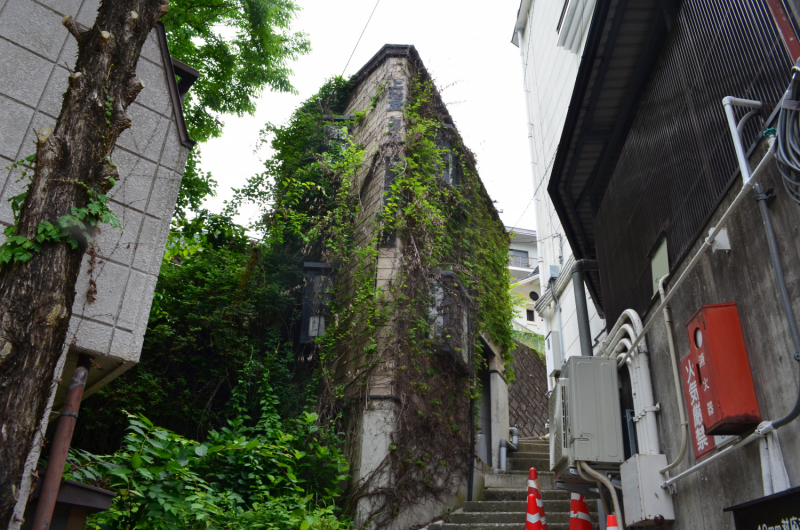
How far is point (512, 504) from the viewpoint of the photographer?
29.1 feet

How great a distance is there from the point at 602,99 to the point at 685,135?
2.00 metres

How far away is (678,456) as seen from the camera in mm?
4574

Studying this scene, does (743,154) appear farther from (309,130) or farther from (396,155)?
(309,130)

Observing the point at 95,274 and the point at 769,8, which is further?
the point at 95,274

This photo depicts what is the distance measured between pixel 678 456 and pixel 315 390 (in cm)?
606

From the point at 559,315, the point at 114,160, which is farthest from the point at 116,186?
the point at 559,315

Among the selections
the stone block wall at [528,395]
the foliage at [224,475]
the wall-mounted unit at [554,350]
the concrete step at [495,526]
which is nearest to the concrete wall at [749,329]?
the concrete step at [495,526]

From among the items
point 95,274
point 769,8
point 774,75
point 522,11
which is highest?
point 522,11

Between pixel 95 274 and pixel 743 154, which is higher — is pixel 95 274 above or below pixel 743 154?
below

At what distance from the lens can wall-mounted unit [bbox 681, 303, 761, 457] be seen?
142 inches

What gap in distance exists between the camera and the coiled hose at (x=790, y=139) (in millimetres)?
3178

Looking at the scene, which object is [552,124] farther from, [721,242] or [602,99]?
[721,242]

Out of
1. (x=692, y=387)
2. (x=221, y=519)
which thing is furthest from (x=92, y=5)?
(x=692, y=387)

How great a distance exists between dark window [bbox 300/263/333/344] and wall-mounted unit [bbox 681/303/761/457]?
6.69 metres
